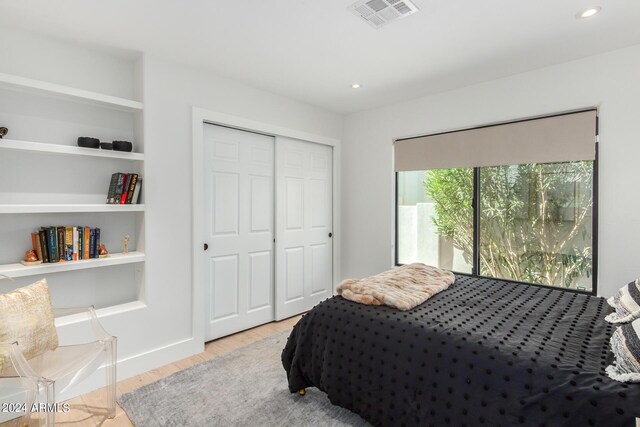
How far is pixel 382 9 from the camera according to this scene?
6.31 feet

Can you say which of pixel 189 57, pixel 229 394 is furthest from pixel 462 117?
pixel 229 394

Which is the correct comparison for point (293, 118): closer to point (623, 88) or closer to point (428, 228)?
point (428, 228)

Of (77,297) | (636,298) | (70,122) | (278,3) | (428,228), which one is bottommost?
(77,297)

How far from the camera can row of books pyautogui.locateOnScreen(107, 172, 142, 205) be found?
96.0 inches

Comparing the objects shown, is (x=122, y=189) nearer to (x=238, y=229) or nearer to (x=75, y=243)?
(x=75, y=243)

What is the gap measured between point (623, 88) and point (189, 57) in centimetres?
322

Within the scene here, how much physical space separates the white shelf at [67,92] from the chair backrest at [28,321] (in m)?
1.23

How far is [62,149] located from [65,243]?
0.62 metres

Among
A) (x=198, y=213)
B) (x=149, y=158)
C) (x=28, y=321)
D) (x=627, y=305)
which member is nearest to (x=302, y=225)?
(x=198, y=213)

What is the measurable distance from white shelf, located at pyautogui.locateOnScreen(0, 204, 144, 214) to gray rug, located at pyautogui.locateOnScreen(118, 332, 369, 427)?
1.25 m

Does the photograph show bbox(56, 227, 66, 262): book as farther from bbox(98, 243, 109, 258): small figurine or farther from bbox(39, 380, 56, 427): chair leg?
bbox(39, 380, 56, 427): chair leg

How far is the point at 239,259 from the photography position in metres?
3.24

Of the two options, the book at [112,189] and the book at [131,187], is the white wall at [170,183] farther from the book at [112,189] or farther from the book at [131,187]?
the book at [112,189]

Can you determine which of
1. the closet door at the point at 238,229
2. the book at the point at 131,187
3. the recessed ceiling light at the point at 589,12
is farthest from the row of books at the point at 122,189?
the recessed ceiling light at the point at 589,12
